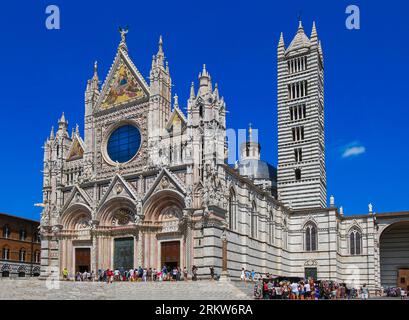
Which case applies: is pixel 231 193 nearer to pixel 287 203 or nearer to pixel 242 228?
pixel 242 228

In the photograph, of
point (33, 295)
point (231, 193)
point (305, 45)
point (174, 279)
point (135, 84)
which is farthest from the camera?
point (305, 45)

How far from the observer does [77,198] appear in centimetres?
4138

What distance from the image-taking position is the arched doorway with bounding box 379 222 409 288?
54781 millimetres

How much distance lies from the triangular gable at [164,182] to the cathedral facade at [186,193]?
3.0 inches

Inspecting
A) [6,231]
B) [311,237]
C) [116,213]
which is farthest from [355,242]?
[6,231]

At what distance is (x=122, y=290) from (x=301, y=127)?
2906 centimetres

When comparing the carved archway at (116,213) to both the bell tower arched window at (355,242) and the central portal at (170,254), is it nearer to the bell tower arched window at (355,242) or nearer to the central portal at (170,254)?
the central portal at (170,254)

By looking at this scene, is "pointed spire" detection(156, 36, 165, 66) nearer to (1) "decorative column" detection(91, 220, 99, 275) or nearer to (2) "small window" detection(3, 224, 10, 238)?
(1) "decorative column" detection(91, 220, 99, 275)

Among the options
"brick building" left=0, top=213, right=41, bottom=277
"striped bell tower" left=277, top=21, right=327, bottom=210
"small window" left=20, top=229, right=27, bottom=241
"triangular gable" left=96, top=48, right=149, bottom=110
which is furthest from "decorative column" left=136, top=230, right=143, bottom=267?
"small window" left=20, top=229, right=27, bottom=241

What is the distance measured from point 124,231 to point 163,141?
697cm

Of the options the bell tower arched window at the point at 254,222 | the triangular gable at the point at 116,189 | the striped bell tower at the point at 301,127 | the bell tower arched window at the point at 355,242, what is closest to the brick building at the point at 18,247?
the triangular gable at the point at 116,189

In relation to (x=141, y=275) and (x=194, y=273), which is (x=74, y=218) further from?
(x=194, y=273)

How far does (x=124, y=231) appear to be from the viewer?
38.5 m
